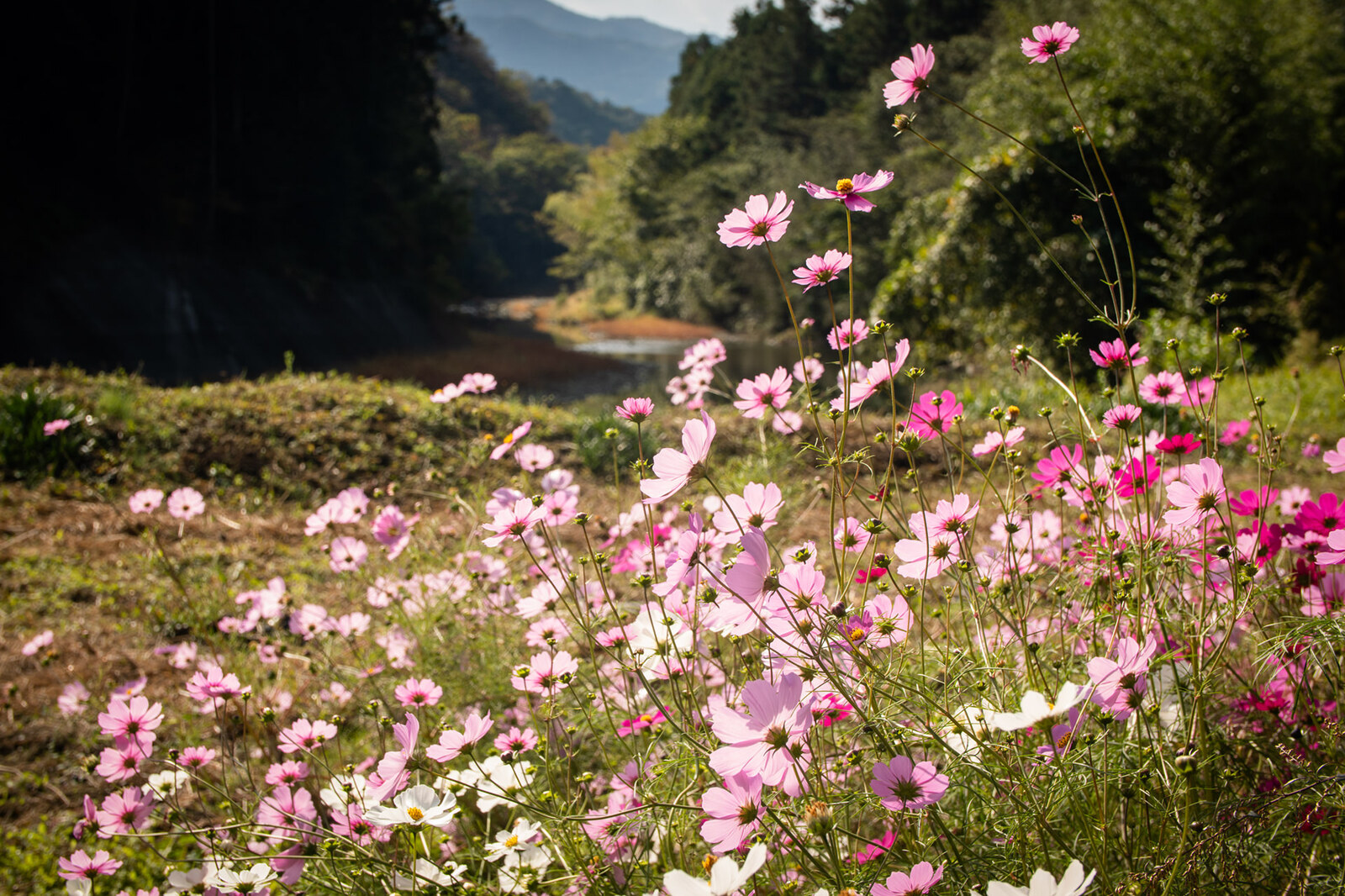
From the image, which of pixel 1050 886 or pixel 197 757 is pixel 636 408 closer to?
pixel 1050 886

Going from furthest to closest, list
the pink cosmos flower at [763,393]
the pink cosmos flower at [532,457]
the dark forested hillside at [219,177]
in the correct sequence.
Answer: the dark forested hillside at [219,177] < the pink cosmos flower at [532,457] < the pink cosmos flower at [763,393]

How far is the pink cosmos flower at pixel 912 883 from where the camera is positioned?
55 centimetres

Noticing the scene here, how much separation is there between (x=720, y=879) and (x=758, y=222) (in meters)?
0.58

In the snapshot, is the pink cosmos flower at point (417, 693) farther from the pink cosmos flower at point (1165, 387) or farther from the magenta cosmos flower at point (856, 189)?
the pink cosmos flower at point (1165, 387)

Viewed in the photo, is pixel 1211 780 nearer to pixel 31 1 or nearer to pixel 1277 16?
pixel 1277 16

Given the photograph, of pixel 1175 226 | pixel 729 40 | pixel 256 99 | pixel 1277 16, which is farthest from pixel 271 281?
pixel 729 40

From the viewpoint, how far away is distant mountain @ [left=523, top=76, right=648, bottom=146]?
9738 cm

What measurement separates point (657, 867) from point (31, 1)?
36.5 ft

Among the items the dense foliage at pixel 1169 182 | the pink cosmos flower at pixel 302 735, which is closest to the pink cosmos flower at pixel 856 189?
the pink cosmos flower at pixel 302 735

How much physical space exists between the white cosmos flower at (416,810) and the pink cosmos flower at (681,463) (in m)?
0.36

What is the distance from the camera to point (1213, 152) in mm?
7230

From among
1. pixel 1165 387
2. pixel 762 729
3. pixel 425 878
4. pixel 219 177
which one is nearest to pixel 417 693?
pixel 425 878

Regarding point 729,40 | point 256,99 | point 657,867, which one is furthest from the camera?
point 729,40

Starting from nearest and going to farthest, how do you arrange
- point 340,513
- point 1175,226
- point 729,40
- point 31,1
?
point 340,513 < point 1175,226 < point 31,1 < point 729,40
